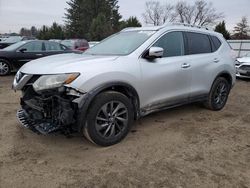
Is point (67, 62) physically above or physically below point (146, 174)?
above

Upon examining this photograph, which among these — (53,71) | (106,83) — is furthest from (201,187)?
(53,71)

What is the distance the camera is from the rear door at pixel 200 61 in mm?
4984

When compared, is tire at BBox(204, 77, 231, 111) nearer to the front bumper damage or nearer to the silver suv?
the silver suv

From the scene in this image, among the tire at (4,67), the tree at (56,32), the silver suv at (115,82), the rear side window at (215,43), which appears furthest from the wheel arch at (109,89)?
the tree at (56,32)

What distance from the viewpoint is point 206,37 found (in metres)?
5.52

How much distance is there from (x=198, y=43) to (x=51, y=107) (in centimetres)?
312

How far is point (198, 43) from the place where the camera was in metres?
5.25

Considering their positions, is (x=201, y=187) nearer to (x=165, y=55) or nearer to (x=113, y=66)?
(x=113, y=66)

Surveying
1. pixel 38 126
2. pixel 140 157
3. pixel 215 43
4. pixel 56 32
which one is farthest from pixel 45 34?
pixel 140 157

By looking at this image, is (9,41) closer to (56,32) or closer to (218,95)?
(218,95)

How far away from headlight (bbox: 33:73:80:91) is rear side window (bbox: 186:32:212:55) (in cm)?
243

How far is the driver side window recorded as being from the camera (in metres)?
4.50

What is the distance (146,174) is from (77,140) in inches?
52.4

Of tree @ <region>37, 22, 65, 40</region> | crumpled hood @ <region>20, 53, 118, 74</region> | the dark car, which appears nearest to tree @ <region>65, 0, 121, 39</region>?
tree @ <region>37, 22, 65, 40</region>
